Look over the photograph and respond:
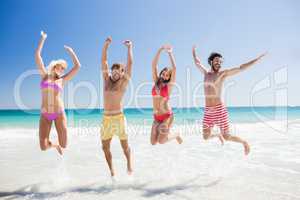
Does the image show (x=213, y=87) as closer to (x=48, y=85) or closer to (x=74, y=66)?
(x=74, y=66)

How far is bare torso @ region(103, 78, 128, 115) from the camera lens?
5.83 metres

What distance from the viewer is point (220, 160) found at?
8172 mm

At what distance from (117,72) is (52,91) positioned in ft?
4.36

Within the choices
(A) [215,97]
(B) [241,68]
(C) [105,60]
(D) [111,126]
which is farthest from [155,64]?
(B) [241,68]

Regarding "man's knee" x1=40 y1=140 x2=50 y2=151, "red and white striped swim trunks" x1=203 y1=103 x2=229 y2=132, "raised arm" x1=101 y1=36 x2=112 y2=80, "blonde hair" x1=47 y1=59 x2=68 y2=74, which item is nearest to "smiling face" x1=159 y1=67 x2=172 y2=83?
"red and white striped swim trunks" x1=203 y1=103 x2=229 y2=132

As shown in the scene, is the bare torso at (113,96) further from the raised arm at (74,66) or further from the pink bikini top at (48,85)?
the pink bikini top at (48,85)

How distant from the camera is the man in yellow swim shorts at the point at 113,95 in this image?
5828mm

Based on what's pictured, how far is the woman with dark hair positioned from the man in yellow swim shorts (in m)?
0.90

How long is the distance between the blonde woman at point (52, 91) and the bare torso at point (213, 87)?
290 centimetres

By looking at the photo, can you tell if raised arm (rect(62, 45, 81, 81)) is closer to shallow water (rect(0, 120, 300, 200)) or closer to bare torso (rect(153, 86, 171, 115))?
bare torso (rect(153, 86, 171, 115))

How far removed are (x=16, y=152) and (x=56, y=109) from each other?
4.67m

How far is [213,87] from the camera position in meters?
6.65

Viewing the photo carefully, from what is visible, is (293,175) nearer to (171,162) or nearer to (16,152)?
(171,162)

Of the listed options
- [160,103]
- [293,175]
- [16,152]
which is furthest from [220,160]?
[16,152]
